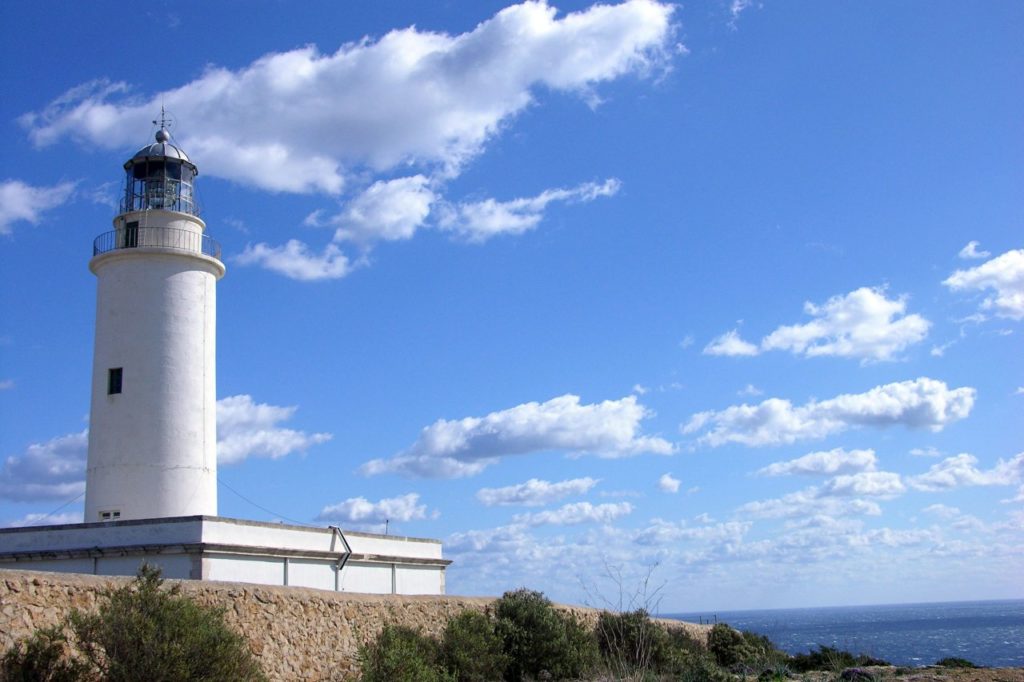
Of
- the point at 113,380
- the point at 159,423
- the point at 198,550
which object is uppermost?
the point at 113,380

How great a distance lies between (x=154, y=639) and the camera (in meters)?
9.35

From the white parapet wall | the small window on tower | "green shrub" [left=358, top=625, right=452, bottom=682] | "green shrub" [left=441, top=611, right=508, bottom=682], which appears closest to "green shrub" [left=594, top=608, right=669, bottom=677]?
"green shrub" [left=441, top=611, right=508, bottom=682]

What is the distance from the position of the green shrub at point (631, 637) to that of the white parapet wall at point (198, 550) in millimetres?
5287

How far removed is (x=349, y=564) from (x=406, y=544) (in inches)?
103

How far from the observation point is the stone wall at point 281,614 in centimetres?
941

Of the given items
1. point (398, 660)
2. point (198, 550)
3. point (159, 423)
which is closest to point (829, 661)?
point (398, 660)

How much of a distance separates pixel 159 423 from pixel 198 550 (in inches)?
151

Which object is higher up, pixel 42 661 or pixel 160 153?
pixel 160 153

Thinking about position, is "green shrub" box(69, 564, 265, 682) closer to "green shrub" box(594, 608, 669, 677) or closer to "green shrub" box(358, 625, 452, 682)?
"green shrub" box(358, 625, 452, 682)

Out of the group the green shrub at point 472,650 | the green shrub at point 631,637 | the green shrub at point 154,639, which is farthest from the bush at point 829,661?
the green shrub at point 154,639

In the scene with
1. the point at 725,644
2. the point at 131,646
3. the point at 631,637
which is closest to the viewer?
the point at 131,646

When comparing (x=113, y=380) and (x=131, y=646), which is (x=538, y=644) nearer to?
(x=131, y=646)

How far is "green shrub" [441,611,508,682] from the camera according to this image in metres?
14.0

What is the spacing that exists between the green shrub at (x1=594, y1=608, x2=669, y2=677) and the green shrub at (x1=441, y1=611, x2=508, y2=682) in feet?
7.74
